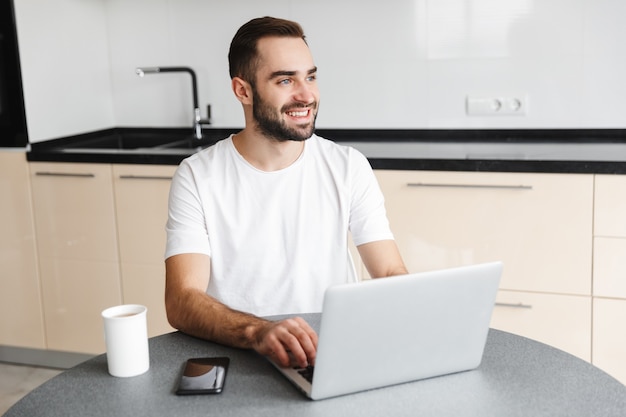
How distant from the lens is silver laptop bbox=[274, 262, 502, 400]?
1203 mm

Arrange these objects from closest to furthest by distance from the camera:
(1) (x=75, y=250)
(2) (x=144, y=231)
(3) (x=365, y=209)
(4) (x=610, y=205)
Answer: (3) (x=365, y=209) < (4) (x=610, y=205) < (2) (x=144, y=231) < (1) (x=75, y=250)

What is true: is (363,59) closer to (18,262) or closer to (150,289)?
(150,289)

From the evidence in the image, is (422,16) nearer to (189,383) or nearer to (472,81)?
(472,81)

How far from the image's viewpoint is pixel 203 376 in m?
1.34

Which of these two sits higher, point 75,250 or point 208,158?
point 208,158

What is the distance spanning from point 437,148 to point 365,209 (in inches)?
48.6

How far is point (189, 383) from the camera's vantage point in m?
1.32

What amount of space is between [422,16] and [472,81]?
0.32m

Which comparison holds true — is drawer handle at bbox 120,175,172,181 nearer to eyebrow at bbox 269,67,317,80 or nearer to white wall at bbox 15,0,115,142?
white wall at bbox 15,0,115,142

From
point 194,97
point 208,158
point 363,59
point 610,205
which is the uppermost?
point 363,59

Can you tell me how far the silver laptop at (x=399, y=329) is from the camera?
1203mm

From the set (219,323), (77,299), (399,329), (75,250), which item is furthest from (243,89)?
(77,299)

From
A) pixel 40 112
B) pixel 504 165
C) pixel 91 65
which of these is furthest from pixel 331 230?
pixel 91 65

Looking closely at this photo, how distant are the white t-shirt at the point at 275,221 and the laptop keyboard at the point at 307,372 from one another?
0.54 m
